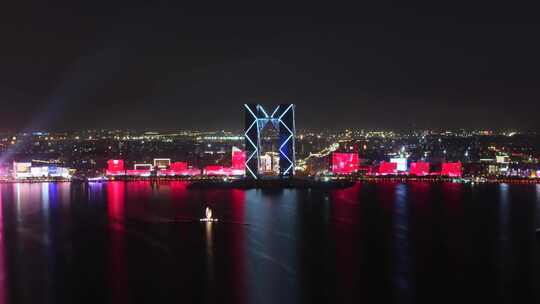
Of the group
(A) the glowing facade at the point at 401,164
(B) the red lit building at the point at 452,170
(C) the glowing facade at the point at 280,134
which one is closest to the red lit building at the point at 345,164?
(A) the glowing facade at the point at 401,164

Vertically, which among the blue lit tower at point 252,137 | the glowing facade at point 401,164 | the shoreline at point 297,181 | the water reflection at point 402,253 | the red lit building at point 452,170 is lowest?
the water reflection at point 402,253

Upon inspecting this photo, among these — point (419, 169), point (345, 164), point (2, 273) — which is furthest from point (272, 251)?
point (345, 164)

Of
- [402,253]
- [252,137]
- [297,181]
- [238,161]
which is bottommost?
[402,253]

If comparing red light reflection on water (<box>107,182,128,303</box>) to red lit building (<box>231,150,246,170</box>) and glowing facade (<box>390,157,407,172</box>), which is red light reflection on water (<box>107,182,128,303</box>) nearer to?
red lit building (<box>231,150,246,170</box>)

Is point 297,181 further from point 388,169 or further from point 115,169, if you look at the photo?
point 115,169

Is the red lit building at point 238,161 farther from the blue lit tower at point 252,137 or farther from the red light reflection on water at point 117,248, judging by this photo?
the red light reflection on water at point 117,248

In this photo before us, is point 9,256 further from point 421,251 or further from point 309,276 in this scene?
point 421,251

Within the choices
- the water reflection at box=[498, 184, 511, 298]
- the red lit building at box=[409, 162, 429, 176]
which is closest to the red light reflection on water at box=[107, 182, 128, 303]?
the water reflection at box=[498, 184, 511, 298]
